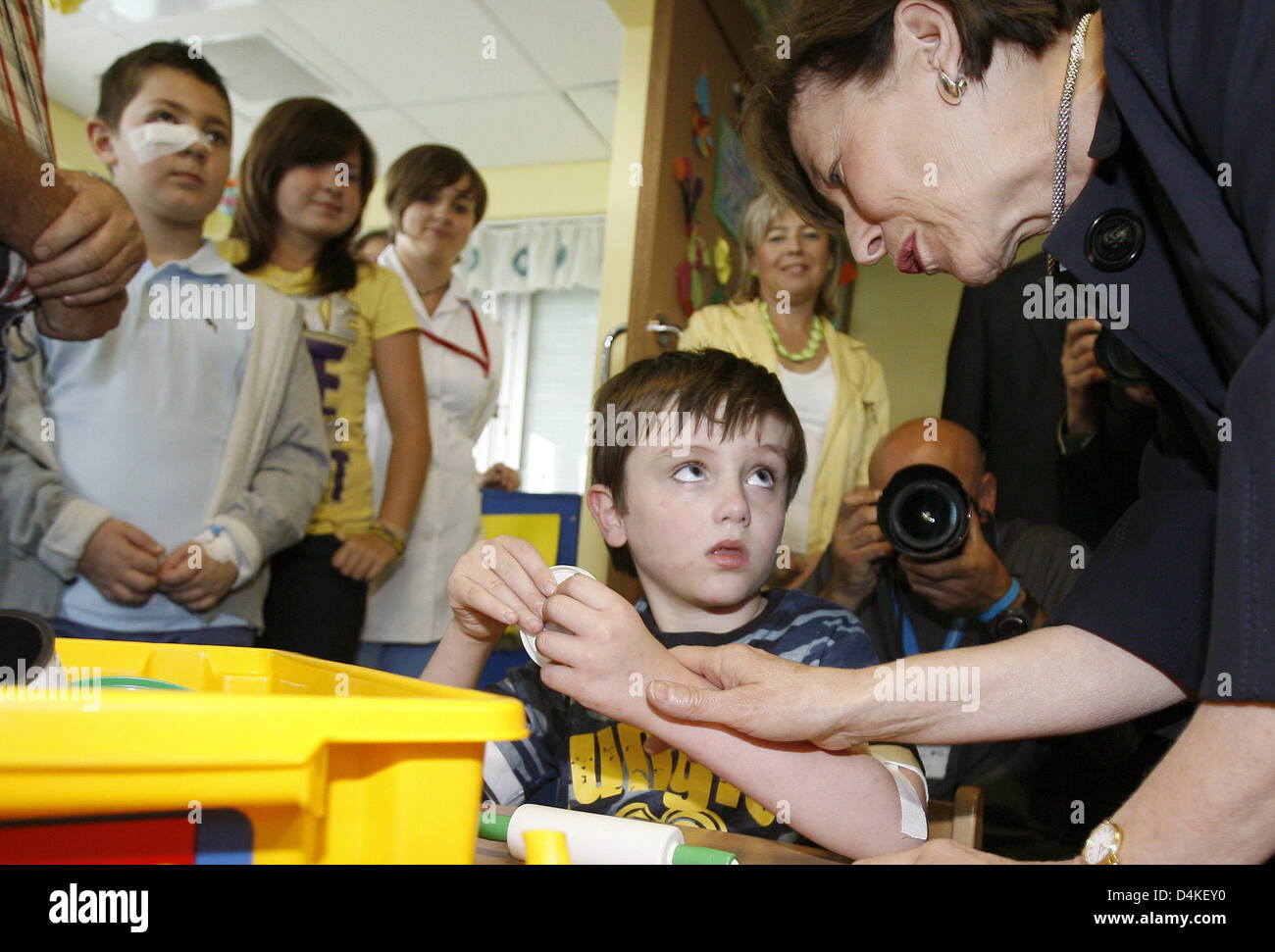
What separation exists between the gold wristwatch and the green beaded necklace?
121cm

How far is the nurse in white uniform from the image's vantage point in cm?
165

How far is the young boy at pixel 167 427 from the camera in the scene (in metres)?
1.16

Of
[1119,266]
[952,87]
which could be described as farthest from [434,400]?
[1119,266]

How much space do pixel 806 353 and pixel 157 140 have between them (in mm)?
1065

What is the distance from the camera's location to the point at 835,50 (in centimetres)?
82

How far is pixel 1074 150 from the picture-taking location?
0.69 metres

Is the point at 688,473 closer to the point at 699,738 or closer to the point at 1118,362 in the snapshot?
the point at 699,738

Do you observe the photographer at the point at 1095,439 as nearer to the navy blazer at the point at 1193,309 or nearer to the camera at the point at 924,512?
the camera at the point at 924,512

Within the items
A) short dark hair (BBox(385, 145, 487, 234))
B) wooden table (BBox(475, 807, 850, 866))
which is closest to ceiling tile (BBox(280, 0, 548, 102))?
short dark hair (BBox(385, 145, 487, 234))

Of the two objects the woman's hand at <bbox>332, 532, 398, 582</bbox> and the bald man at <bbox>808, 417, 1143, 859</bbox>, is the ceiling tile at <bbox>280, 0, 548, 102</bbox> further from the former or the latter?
the bald man at <bbox>808, 417, 1143, 859</bbox>

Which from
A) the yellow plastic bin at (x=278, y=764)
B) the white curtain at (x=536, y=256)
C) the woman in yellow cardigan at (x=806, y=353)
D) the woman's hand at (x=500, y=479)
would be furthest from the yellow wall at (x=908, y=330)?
the yellow plastic bin at (x=278, y=764)
